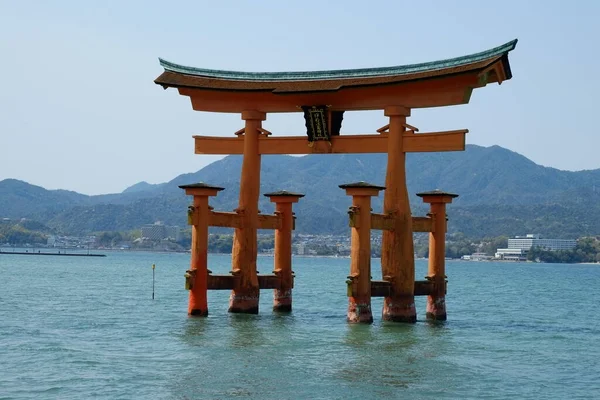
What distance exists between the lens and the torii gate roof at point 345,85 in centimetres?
2816

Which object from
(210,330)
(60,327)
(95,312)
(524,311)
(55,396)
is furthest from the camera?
(524,311)

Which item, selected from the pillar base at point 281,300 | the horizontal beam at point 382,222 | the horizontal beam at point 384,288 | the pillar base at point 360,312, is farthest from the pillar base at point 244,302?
the horizontal beam at point 382,222

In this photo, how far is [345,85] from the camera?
98.4 ft

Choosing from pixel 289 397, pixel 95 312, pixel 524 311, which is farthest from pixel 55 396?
pixel 524 311

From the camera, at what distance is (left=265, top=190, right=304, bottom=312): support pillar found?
3297cm

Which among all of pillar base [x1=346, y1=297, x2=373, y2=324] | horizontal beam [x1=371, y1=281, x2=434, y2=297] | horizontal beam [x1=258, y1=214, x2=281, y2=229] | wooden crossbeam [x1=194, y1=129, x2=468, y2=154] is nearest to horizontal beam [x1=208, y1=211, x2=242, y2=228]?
horizontal beam [x1=258, y1=214, x2=281, y2=229]

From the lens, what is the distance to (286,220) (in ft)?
109

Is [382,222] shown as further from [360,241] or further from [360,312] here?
[360,312]

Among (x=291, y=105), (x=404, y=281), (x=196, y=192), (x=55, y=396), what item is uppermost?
(x=291, y=105)

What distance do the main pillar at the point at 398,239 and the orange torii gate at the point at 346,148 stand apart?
28mm

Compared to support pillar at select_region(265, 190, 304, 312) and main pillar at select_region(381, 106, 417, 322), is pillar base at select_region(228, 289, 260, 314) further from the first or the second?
main pillar at select_region(381, 106, 417, 322)

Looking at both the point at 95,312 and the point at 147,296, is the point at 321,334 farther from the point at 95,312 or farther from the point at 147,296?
the point at 147,296

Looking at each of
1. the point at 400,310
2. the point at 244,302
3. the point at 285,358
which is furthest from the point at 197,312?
the point at 285,358

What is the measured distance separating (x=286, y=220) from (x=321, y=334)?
221 inches
